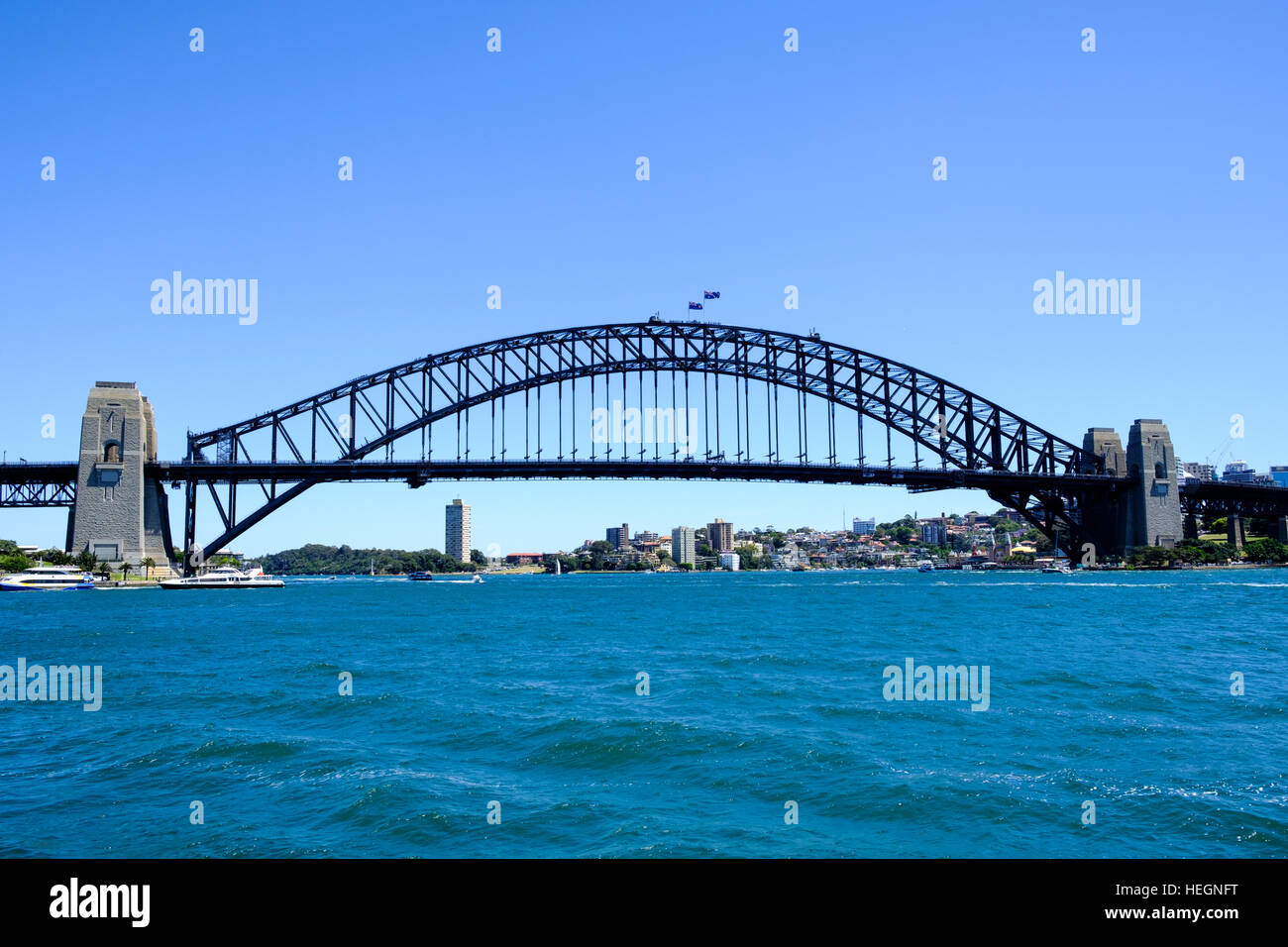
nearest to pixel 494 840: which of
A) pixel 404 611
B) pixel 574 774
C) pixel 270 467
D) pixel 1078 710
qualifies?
pixel 574 774

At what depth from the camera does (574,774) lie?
11664 mm

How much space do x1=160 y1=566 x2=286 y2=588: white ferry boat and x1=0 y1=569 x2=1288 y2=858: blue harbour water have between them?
43.5 meters

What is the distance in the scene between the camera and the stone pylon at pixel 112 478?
214 feet

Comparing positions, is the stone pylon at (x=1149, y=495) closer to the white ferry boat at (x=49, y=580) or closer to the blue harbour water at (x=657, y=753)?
the blue harbour water at (x=657, y=753)

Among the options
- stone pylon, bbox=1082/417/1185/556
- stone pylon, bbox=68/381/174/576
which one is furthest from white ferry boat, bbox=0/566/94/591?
stone pylon, bbox=1082/417/1185/556

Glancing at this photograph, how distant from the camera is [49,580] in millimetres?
60250

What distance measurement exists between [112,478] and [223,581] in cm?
1086

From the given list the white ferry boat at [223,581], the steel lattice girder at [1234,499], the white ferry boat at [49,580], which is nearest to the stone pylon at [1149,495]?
the steel lattice girder at [1234,499]

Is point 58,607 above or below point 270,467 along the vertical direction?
below

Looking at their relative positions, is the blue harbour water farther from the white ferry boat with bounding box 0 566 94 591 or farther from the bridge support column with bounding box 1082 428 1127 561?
the bridge support column with bounding box 1082 428 1127 561

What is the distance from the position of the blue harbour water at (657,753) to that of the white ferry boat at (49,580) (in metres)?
39.4

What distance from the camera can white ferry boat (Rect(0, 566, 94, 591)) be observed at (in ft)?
198
